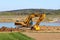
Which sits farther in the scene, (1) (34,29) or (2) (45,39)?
(1) (34,29)

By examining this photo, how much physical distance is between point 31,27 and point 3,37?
24.1 metres

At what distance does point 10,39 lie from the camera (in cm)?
2559

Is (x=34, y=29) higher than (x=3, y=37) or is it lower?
lower

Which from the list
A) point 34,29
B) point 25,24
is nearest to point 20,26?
point 25,24

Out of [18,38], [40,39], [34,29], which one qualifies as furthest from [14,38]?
[34,29]

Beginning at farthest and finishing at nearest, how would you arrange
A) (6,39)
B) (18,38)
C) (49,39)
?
(49,39) → (18,38) → (6,39)

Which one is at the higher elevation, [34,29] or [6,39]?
[6,39]

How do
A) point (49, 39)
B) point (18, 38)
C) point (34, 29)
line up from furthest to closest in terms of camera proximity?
1. point (34, 29)
2. point (49, 39)
3. point (18, 38)

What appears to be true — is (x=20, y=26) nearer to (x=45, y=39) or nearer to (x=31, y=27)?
(x=31, y=27)

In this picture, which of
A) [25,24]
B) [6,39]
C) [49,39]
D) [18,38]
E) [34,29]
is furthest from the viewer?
[25,24]

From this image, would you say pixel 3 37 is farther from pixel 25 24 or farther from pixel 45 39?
pixel 25 24

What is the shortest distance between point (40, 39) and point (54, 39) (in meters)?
1.52

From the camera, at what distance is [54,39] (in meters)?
31.1

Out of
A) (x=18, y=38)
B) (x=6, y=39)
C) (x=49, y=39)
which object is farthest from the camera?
(x=49, y=39)
